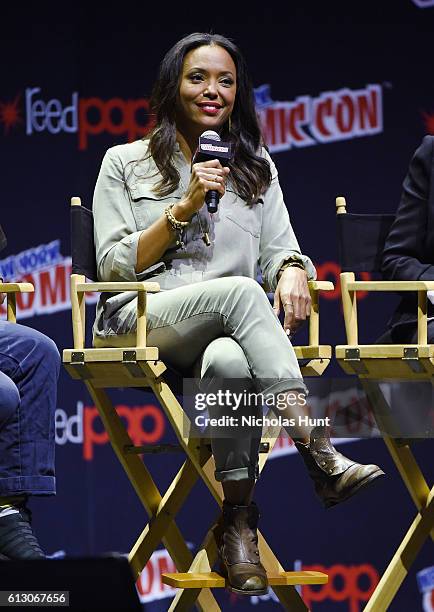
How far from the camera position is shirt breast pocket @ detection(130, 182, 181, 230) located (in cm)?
351

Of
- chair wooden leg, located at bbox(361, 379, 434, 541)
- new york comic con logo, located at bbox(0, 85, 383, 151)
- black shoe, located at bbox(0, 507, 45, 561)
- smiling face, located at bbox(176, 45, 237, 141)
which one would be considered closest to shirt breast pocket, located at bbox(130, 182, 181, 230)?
smiling face, located at bbox(176, 45, 237, 141)

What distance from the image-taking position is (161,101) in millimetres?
3629

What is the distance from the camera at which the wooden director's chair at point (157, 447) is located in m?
3.20

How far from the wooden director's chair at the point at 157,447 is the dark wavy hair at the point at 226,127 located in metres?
0.29

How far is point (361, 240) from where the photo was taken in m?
3.77

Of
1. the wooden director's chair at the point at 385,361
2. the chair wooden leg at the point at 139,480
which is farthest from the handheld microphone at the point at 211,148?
the chair wooden leg at the point at 139,480

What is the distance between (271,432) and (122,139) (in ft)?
5.87

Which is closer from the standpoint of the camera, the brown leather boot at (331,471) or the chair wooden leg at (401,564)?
the brown leather boot at (331,471)

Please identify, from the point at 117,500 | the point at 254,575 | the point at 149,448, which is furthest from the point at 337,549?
the point at 254,575

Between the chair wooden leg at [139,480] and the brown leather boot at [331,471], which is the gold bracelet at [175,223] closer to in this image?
the chair wooden leg at [139,480]

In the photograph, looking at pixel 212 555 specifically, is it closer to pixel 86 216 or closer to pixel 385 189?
pixel 86 216

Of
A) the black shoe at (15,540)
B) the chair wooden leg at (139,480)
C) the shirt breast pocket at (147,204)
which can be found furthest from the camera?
the chair wooden leg at (139,480)

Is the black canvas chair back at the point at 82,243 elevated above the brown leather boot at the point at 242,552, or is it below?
above

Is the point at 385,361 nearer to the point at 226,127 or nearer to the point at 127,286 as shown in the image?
the point at 127,286
